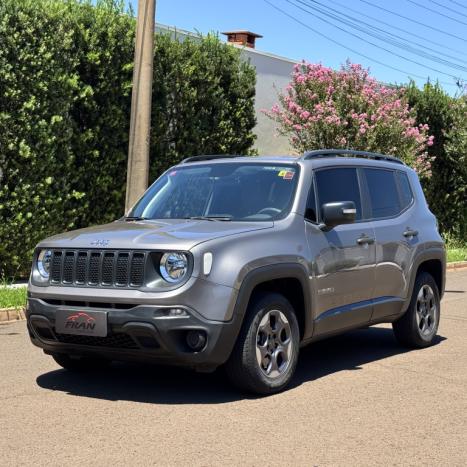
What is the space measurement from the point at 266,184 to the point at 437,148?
16123 millimetres

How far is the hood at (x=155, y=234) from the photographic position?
6023 mm

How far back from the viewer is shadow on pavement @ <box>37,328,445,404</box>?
6.35 meters

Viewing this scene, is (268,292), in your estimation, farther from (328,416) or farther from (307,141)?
(307,141)

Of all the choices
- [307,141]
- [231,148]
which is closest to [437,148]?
[307,141]

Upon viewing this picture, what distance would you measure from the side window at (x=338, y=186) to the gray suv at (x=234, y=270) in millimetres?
13

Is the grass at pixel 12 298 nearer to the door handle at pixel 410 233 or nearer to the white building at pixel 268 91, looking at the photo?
the door handle at pixel 410 233

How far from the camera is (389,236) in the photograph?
25.7 feet

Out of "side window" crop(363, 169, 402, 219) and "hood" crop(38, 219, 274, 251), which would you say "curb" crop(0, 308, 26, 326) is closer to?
"hood" crop(38, 219, 274, 251)

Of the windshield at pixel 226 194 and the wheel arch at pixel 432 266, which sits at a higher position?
the windshield at pixel 226 194

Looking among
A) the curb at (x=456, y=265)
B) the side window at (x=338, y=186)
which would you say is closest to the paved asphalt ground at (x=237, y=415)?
the side window at (x=338, y=186)

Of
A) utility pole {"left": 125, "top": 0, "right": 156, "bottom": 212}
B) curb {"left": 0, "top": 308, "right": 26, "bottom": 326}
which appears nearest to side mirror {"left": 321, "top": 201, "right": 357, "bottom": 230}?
curb {"left": 0, "top": 308, "right": 26, "bottom": 326}

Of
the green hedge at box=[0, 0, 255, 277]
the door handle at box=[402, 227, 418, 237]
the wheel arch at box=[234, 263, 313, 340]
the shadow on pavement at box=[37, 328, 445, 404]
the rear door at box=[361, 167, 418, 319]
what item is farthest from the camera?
the green hedge at box=[0, 0, 255, 277]

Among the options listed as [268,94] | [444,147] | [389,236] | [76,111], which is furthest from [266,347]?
[444,147]

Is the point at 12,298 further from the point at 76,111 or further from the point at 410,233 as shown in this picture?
the point at 410,233
